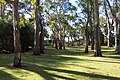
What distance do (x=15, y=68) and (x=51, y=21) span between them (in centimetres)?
4036

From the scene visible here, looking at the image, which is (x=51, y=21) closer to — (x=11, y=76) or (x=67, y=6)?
(x=67, y=6)

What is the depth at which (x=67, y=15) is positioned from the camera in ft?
172

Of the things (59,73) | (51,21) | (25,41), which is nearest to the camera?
(59,73)

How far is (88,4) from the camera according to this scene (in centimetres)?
4191

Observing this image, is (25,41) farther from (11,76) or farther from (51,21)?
(11,76)

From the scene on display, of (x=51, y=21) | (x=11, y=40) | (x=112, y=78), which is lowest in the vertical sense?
(x=112, y=78)

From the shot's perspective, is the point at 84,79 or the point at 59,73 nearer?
the point at 84,79

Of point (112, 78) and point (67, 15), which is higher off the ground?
point (67, 15)

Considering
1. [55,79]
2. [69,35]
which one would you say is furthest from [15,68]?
[69,35]

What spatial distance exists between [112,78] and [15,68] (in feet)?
19.6

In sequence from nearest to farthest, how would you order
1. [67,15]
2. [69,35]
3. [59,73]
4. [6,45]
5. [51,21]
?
1. [59,73]
2. [6,45]
3. [67,15]
4. [51,21]
5. [69,35]

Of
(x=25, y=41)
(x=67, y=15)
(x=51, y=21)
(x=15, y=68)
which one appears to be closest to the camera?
(x=15, y=68)

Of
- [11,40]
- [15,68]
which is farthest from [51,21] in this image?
[15,68]

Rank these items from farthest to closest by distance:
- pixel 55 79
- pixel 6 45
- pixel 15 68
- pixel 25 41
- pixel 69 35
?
1. pixel 69 35
2. pixel 25 41
3. pixel 6 45
4. pixel 15 68
5. pixel 55 79
